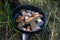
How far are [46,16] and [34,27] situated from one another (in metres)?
0.17

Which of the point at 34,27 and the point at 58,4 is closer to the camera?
the point at 34,27

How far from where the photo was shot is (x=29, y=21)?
225 centimetres

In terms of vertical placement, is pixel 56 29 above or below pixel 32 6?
below

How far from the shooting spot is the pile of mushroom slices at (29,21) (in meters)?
2.24

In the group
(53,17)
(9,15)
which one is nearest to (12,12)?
(9,15)

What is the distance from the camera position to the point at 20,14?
7.60ft

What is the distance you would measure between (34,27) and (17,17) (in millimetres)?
187

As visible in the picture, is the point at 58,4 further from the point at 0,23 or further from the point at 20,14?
the point at 0,23

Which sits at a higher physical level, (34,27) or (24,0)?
(24,0)

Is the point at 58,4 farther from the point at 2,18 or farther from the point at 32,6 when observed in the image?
the point at 2,18

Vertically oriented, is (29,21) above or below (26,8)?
below

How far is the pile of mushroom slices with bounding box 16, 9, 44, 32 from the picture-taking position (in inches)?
88.0

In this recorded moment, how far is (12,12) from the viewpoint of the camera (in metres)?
2.28

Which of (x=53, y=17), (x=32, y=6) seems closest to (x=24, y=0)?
(x=32, y=6)
